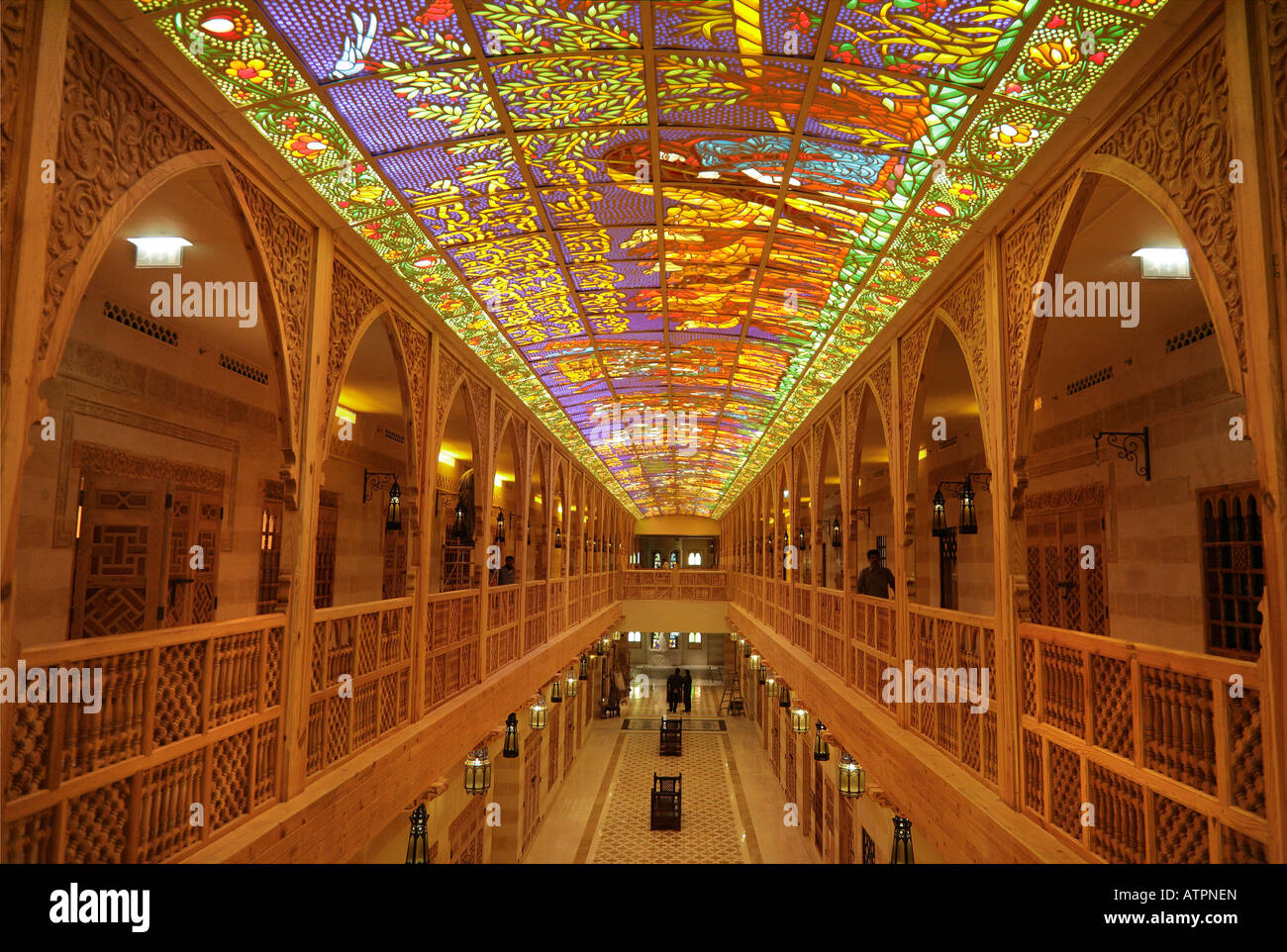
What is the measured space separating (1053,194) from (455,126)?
308 centimetres

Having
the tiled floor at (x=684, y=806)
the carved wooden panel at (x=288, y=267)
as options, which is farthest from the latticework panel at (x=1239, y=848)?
the tiled floor at (x=684, y=806)

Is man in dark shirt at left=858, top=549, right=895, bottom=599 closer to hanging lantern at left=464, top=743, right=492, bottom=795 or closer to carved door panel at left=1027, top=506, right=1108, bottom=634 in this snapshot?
carved door panel at left=1027, top=506, right=1108, bottom=634

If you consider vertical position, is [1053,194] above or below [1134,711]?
above

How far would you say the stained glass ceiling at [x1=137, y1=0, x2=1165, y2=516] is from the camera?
325cm

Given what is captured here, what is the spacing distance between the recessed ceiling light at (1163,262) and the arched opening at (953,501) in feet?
A: 8.55

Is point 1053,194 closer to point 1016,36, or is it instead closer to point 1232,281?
point 1016,36

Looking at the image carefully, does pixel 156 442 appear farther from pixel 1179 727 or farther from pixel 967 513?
pixel 967 513

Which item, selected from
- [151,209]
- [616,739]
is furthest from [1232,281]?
[616,739]

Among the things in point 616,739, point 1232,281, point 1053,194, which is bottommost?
point 616,739

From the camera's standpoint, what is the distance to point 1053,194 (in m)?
3.88
